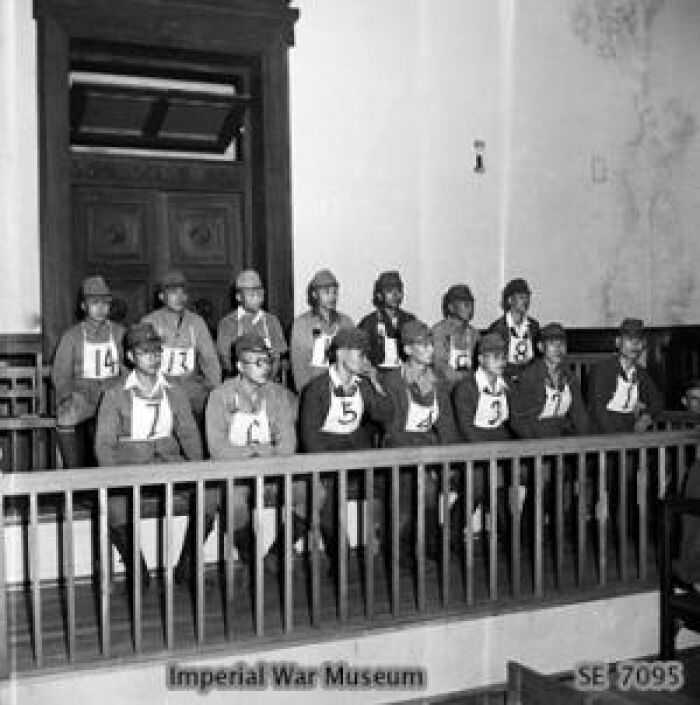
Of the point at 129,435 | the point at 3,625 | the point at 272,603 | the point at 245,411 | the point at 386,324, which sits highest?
the point at 386,324

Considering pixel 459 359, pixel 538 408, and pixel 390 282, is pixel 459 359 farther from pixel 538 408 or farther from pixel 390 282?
pixel 538 408

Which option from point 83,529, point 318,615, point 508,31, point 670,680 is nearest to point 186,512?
point 83,529

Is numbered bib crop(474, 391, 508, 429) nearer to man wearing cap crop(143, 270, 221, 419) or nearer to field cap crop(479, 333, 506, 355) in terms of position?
field cap crop(479, 333, 506, 355)

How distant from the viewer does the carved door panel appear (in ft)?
27.6

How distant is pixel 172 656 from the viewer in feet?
14.8

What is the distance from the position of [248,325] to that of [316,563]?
287 cm

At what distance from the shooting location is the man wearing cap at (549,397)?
654 centimetres

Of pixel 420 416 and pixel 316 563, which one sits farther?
pixel 420 416

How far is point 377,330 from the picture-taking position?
7691mm

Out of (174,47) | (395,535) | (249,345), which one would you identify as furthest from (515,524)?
(174,47)

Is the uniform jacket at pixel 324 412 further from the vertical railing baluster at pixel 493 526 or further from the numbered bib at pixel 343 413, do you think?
the vertical railing baluster at pixel 493 526

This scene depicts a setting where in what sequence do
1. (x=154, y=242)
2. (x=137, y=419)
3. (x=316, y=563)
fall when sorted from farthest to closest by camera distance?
(x=154, y=242)
(x=137, y=419)
(x=316, y=563)

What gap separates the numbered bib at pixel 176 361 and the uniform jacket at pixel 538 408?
7.21 feet

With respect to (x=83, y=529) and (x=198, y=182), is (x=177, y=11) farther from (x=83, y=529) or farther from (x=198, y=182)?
(x=83, y=529)
